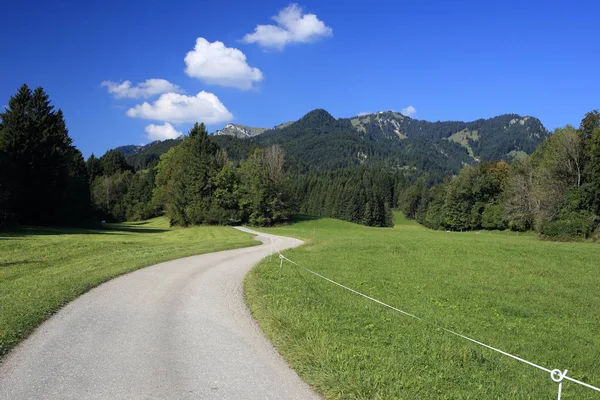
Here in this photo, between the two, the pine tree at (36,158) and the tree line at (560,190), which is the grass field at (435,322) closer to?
the tree line at (560,190)

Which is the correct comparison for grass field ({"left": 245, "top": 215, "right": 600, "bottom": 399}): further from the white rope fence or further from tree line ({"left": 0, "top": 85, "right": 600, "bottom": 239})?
tree line ({"left": 0, "top": 85, "right": 600, "bottom": 239})

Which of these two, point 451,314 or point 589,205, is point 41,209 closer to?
point 451,314

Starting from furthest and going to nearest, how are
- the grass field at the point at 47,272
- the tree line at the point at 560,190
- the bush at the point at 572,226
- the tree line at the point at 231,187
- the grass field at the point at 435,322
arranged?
1. the tree line at the point at 231,187
2. the tree line at the point at 560,190
3. the bush at the point at 572,226
4. the grass field at the point at 47,272
5. the grass field at the point at 435,322

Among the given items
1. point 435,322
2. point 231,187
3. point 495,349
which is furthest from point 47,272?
point 231,187

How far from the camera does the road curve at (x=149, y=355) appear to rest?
575 cm

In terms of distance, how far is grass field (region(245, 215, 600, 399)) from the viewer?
21.0 ft

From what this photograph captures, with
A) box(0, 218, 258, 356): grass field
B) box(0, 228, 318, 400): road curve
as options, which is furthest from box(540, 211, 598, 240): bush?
box(0, 228, 318, 400): road curve

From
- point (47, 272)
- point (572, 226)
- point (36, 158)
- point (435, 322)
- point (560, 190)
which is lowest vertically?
point (435, 322)

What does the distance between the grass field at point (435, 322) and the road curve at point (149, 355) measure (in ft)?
2.25

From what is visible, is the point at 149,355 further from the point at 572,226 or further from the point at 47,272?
the point at 572,226

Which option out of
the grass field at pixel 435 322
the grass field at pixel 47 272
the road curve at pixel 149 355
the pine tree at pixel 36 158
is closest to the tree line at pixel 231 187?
the pine tree at pixel 36 158

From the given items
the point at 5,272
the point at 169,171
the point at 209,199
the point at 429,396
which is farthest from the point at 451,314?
the point at 169,171

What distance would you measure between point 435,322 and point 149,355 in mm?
7488

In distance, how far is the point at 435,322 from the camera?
10.9 metres
